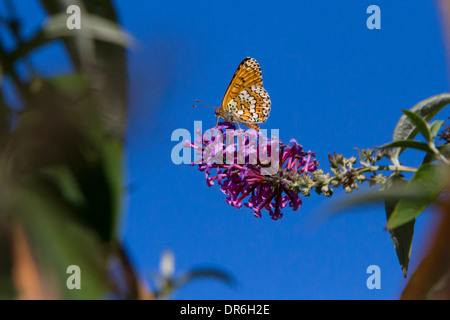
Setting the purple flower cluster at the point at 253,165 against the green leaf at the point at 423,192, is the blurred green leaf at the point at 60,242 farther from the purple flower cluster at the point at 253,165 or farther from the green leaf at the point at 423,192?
the purple flower cluster at the point at 253,165

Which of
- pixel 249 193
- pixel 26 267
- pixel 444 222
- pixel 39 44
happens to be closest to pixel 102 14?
pixel 39 44

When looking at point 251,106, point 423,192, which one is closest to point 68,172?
point 423,192

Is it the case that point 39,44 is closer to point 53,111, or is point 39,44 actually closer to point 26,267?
point 53,111

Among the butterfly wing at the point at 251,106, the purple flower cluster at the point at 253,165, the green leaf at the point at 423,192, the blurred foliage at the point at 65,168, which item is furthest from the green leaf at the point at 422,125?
the butterfly wing at the point at 251,106

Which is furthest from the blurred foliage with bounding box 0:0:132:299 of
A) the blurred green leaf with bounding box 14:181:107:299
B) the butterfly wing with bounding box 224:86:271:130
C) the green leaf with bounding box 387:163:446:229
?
the butterfly wing with bounding box 224:86:271:130

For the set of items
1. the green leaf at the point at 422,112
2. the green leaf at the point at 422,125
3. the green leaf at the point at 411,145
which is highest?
the green leaf at the point at 422,112

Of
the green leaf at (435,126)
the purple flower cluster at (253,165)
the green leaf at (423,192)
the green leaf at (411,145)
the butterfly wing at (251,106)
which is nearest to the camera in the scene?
the green leaf at (423,192)
